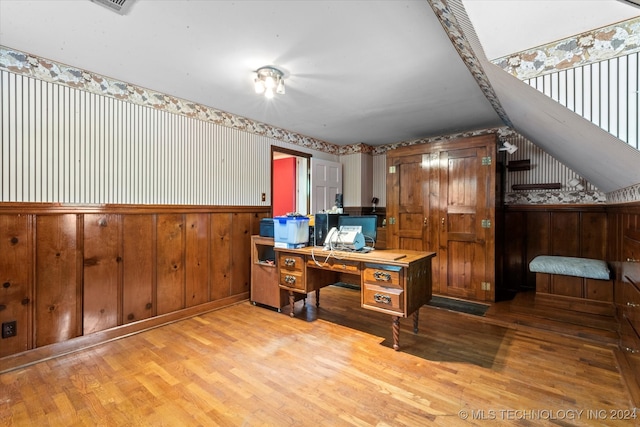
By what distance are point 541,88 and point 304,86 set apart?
1.96 m

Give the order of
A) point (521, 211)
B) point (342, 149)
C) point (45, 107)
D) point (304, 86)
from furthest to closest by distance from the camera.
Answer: point (342, 149) < point (521, 211) < point (304, 86) < point (45, 107)

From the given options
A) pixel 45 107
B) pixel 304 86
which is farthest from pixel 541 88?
pixel 45 107

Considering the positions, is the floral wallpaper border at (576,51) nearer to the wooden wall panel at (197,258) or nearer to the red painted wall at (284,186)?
the wooden wall panel at (197,258)

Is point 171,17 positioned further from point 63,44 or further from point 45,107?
point 45,107

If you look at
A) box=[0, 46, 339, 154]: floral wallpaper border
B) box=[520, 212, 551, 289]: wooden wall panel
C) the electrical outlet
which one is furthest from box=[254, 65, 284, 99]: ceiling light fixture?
box=[520, 212, 551, 289]: wooden wall panel

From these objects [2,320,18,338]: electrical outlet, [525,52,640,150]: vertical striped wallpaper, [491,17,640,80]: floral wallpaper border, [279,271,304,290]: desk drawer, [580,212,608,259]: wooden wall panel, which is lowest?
[2,320,18,338]: electrical outlet

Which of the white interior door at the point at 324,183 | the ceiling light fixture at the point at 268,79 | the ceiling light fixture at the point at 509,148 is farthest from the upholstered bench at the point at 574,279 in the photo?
the ceiling light fixture at the point at 268,79

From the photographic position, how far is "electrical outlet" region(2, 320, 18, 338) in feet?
7.17

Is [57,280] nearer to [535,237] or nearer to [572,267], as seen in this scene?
[572,267]

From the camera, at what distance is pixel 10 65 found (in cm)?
219

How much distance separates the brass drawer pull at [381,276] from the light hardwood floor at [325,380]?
2.01 feet

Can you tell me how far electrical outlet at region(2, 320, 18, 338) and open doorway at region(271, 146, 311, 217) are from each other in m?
3.41

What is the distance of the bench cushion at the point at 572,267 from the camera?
308 centimetres

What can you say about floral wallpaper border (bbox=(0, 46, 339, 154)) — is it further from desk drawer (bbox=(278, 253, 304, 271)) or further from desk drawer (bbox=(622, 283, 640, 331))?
desk drawer (bbox=(622, 283, 640, 331))
